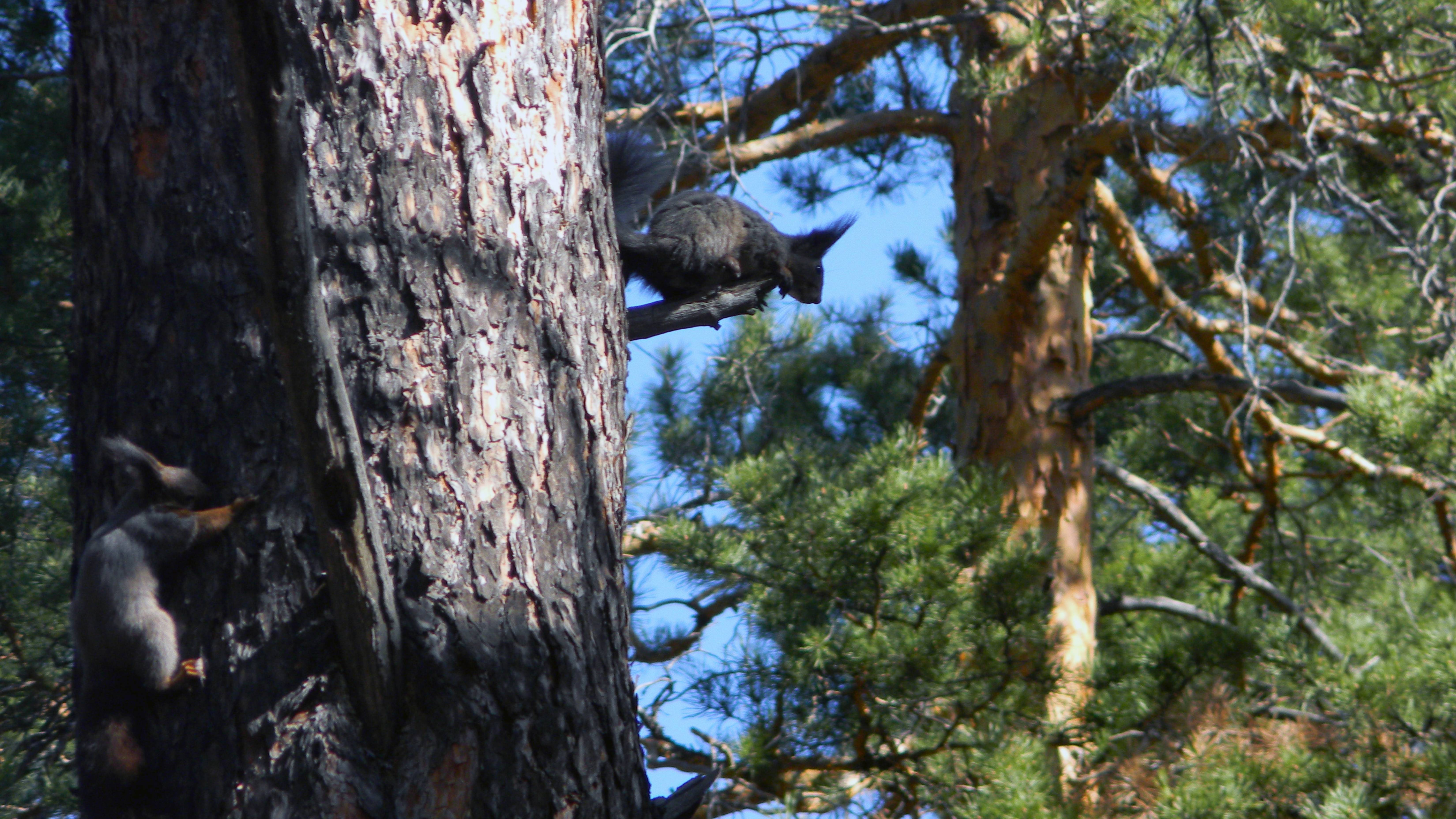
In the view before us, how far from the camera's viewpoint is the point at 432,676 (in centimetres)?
130

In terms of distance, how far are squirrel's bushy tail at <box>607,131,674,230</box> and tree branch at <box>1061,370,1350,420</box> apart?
81.9 inches

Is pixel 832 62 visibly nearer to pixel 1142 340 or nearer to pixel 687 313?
pixel 1142 340

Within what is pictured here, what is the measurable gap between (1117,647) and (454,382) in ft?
11.5

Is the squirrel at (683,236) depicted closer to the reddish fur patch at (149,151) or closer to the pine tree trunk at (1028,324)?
the reddish fur patch at (149,151)

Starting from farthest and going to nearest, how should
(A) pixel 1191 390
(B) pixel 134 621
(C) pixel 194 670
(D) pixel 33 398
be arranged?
(A) pixel 1191 390 < (D) pixel 33 398 < (B) pixel 134 621 < (C) pixel 194 670

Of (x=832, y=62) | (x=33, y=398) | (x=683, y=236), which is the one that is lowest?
(x=33, y=398)

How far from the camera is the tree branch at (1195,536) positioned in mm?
4566

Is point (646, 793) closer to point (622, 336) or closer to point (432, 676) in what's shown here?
point (432, 676)

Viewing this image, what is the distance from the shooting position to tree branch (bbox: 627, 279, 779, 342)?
80.4 inches

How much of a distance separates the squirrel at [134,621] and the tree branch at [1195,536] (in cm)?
399

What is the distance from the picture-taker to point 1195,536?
4.72 metres

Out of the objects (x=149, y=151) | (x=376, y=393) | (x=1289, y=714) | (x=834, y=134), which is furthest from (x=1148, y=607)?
(x=149, y=151)

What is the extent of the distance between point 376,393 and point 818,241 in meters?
2.31

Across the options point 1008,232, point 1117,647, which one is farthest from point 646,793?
point 1008,232
